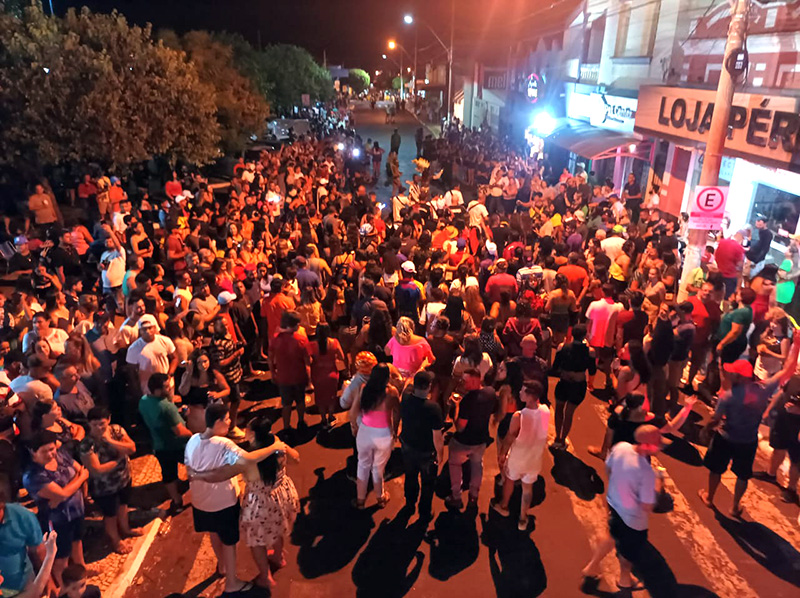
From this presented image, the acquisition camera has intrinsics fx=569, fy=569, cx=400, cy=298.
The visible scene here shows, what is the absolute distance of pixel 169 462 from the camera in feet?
17.5

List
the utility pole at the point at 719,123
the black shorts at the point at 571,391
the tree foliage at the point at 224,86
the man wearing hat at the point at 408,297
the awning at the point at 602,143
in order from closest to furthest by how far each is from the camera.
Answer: the black shorts at the point at 571,391 → the man wearing hat at the point at 408,297 → the utility pole at the point at 719,123 → the awning at the point at 602,143 → the tree foliage at the point at 224,86

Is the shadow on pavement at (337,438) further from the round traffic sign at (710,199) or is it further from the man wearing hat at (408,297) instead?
the round traffic sign at (710,199)

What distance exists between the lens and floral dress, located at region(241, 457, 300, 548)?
4.29 meters

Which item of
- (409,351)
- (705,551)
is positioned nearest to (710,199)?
(705,551)

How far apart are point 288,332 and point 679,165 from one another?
1348 cm

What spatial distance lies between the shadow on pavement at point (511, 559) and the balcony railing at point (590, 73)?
18.9m

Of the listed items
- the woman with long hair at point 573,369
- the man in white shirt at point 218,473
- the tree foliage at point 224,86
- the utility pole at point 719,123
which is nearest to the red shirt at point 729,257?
the utility pole at point 719,123

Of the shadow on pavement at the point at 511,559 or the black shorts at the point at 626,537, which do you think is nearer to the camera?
the black shorts at the point at 626,537

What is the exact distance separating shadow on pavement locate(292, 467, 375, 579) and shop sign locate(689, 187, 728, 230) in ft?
21.2

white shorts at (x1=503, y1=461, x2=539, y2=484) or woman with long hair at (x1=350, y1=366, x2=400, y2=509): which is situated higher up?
woman with long hair at (x1=350, y1=366, x2=400, y2=509)

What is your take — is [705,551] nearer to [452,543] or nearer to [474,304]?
[452,543]

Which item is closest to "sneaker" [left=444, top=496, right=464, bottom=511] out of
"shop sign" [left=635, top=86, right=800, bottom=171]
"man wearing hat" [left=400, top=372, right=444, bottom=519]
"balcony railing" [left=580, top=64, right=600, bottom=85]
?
"man wearing hat" [left=400, top=372, right=444, bottom=519]

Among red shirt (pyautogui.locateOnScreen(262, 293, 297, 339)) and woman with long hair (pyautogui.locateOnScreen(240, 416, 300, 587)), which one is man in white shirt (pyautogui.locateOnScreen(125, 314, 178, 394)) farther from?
woman with long hair (pyautogui.locateOnScreen(240, 416, 300, 587))

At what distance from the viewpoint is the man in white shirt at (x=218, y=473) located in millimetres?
4188
